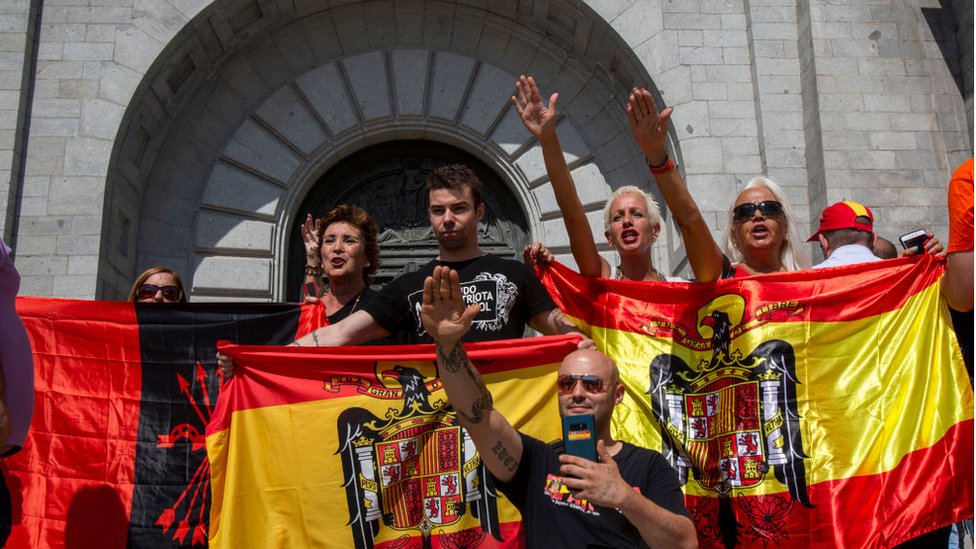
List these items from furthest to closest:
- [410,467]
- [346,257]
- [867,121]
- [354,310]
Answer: [867,121]
[346,257]
[354,310]
[410,467]

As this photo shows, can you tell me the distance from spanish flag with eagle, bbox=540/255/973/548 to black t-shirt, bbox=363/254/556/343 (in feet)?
1.84

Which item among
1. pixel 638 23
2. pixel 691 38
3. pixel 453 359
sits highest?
pixel 638 23

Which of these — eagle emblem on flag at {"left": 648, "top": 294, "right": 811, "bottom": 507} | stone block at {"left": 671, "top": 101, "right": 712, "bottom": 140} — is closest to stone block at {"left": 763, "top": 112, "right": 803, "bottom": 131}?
stone block at {"left": 671, "top": 101, "right": 712, "bottom": 140}

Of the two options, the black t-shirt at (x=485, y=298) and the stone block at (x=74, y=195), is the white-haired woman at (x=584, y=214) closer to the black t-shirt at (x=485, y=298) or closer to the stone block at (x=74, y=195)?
the black t-shirt at (x=485, y=298)

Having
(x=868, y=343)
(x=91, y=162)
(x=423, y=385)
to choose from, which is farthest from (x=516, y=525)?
(x=91, y=162)

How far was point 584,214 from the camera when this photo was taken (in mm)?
5336

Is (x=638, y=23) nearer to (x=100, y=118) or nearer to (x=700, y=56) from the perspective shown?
(x=700, y=56)

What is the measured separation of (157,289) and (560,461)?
3.74m

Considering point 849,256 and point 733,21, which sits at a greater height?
point 733,21

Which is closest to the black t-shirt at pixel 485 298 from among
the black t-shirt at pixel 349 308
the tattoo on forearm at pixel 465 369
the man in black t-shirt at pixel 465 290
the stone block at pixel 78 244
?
the man in black t-shirt at pixel 465 290

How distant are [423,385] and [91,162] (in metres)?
6.02

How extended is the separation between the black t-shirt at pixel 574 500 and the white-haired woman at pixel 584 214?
1.75 m

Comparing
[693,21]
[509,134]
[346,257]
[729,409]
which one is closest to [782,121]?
[693,21]

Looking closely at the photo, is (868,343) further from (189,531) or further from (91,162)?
(91,162)
